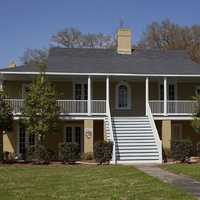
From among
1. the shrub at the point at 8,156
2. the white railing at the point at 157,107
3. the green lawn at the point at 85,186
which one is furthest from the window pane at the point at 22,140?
the green lawn at the point at 85,186

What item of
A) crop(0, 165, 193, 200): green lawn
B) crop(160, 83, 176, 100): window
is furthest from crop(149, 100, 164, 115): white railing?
crop(0, 165, 193, 200): green lawn

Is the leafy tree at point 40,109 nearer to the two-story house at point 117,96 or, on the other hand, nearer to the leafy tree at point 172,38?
the two-story house at point 117,96

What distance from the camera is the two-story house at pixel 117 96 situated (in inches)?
1232

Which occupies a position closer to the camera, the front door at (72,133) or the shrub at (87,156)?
the shrub at (87,156)

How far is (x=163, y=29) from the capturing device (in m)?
67.8

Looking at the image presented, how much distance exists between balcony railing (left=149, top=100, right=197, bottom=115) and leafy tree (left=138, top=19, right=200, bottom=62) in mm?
31754

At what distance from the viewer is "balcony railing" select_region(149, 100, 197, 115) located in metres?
32.9

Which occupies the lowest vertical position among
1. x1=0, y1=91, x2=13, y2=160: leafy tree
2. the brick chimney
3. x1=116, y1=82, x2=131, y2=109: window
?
x1=0, y1=91, x2=13, y2=160: leafy tree

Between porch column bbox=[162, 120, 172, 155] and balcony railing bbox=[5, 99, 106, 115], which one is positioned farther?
balcony railing bbox=[5, 99, 106, 115]

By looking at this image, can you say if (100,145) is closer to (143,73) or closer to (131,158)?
(131,158)

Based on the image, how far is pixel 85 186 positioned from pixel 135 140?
13.5m

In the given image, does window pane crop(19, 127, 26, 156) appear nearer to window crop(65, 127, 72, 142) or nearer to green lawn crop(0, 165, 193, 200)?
window crop(65, 127, 72, 142)

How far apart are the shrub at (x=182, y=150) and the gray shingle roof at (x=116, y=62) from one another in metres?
7.04

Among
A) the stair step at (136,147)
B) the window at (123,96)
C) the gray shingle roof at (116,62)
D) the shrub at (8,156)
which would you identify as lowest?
the shrub at (8,156)
